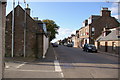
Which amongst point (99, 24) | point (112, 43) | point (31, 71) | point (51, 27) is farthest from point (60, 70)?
point (51, 27)

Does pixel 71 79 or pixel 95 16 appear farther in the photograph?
pixel 95 16

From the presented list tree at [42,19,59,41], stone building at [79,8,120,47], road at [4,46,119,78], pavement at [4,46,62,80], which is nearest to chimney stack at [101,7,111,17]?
stone building at [79,8,120,47]

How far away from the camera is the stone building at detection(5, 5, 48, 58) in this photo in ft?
62.7

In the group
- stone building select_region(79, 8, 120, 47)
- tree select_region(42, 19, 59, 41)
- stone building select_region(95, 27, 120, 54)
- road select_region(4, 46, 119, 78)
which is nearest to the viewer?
road select_region(4, 46, 119, 78)

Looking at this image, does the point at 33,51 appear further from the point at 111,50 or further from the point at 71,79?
the point at 111,50

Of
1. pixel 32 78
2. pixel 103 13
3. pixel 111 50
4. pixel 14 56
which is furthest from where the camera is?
pixel 103 13

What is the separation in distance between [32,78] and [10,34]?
12029 millimetres

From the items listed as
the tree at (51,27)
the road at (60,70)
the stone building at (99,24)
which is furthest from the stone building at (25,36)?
the tree at (51,27)

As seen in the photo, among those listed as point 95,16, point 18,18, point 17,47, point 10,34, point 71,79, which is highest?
point 95,16

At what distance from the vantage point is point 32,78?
8484 mm

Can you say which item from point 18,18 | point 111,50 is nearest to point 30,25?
point 18,18

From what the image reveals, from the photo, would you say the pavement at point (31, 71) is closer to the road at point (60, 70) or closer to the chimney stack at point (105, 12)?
the road at point (60, 70)

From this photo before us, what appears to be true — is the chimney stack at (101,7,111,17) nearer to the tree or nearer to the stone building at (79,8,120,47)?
the stone building at (79,8,120,47)

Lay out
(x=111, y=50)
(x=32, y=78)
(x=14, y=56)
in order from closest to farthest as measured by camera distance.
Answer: (x=32, y=78) < (x=14, y=56) < (x=111, y=50)
